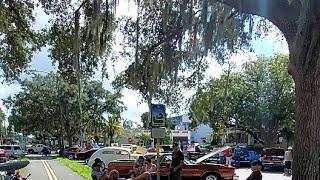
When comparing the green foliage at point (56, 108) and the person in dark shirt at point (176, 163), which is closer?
the person in dark shirt at point (176, 163)

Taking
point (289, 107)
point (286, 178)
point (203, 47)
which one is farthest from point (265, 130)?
point (203, 47)

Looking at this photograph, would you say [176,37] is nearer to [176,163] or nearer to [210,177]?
[176,163]

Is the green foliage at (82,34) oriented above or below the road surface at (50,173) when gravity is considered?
above

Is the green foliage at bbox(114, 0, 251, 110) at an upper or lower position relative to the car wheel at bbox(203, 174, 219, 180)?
upper

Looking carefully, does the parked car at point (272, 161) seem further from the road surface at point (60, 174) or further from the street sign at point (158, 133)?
the street sign at point (158, 133)

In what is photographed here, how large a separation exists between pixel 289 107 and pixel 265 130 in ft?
10.4

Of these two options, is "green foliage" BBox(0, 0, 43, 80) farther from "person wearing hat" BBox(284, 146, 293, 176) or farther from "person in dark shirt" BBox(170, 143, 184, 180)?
"person wearing hat" BBox(284, 146, 293, 176)

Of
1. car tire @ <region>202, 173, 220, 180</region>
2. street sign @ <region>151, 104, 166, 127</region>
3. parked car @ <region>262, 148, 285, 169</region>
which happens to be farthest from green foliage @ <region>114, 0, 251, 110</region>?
parked car @ <region>262, 148, 285, 169</region>

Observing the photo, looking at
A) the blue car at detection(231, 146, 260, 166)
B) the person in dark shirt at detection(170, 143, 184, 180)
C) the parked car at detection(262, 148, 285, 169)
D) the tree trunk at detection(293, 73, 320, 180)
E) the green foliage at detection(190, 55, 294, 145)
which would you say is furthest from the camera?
the green foliage at detection(190, 55, 294, 145)

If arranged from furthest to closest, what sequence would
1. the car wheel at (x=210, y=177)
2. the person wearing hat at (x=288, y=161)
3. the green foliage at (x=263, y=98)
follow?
1. the green foliage at (x=263, y=98)
2. the person wearing hat at (x=288, y=161)
3. the car wheel at (x=210, y=177)

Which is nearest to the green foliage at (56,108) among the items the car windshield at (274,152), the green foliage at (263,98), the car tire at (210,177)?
the green foliage at (263,98)

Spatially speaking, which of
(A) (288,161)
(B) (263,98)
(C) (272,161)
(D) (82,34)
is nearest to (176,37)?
(D) (82,34)

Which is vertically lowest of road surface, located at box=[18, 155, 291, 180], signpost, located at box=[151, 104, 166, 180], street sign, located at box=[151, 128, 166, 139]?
road surface, located at box=[18, 155, 291, 180]

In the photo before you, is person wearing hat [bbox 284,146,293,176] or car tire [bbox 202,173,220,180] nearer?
car tire [bbox 202,173,220,180]
